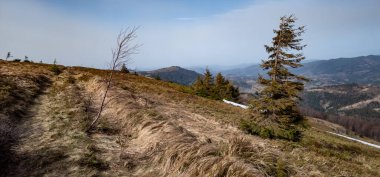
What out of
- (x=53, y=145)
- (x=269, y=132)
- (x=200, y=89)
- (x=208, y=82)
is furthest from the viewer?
(x=208, y=82)

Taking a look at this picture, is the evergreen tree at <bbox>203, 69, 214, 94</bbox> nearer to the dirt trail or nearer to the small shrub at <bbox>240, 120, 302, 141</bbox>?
the small shrub at <bbox>240, 120, 302, 141</bbox>

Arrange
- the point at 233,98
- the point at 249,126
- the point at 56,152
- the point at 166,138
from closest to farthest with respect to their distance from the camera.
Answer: the point at 56,152, the point at 166,138, the point at 249,126, the point at 233,98

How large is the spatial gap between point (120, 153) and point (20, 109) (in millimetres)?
6367

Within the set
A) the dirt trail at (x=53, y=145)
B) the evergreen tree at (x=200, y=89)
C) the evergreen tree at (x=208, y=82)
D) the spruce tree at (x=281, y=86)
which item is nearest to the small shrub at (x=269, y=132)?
the spruce tree at (x=281, y=86)

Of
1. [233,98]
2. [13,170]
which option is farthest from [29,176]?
[233,98]

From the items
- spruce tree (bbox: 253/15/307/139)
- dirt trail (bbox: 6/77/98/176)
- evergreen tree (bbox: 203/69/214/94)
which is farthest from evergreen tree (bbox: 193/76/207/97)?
dirt trail (bbox: 6/77/98/176)

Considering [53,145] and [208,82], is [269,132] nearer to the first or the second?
[53,145]

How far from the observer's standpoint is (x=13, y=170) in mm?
6129

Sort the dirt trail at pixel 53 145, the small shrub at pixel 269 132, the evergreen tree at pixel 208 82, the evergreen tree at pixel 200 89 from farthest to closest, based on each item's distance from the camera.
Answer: the evergreen tree at pixel 208 82 → the evergreen tree at pixel 200 89 → the small shrub at pixel 269 132 → the dirt trail at pixel 53 145

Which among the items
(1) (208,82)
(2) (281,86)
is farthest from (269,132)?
(1) (208,82)

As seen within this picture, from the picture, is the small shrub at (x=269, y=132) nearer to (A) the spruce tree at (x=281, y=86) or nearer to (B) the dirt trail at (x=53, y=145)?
(A) the spruce tree at (x=281, y=86)

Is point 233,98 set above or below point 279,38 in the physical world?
below

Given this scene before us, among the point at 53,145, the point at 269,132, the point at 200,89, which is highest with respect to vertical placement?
the point at 53,145

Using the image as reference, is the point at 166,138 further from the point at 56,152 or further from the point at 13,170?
the point at 13,170
